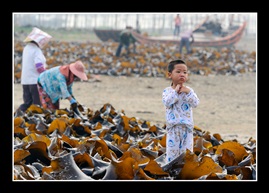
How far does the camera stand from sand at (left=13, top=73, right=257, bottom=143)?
869 centimetres

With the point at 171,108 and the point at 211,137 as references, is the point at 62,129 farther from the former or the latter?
the point at 171,108

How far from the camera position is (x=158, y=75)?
15.8 m

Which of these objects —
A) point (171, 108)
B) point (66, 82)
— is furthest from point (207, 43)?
point (171, 108)

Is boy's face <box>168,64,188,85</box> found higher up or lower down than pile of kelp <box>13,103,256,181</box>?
higher up

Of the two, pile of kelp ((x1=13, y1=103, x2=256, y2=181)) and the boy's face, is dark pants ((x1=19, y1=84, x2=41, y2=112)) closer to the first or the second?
pile of kelp ((x1=13, y1=103, x2=256, y2=181))

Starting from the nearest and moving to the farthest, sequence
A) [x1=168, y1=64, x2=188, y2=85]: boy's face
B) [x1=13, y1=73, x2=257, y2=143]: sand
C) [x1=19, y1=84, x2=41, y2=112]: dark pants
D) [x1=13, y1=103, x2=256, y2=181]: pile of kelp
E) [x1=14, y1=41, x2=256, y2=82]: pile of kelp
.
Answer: [x1=13, y1=103, x2=256, y2=181]: pile of kelp
[x1=168, y1=64, x2=188, y2=85]: boy's face
[x1=19, y1=84, x2=41, y2=112]: dark pants
[x1=13, y1=73, x2=257, y2=143]: sand
[x1=14, y1=41, x2=256, y2=82]: pile of kelp

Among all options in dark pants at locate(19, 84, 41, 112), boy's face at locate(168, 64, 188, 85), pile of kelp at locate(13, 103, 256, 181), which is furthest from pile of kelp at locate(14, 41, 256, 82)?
→ boy's face at locate(168, 64, 188, 85)

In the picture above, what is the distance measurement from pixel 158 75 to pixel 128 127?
992 cm

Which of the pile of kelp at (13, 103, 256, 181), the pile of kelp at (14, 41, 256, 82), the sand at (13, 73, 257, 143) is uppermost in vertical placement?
the pile of kelp at (14, 41, 256, 82)

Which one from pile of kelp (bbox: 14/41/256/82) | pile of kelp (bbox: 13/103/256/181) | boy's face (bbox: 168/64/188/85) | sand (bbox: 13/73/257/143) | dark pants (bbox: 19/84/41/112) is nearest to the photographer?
pile of kelp (bbox: 13/103/256/181)

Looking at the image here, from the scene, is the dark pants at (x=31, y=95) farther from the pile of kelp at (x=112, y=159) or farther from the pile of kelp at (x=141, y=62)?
the pile of kelp at (x=141, y=62)

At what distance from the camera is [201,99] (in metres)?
11.5

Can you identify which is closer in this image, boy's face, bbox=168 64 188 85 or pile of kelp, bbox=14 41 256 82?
boy's face, bbox=168 64 188 85
